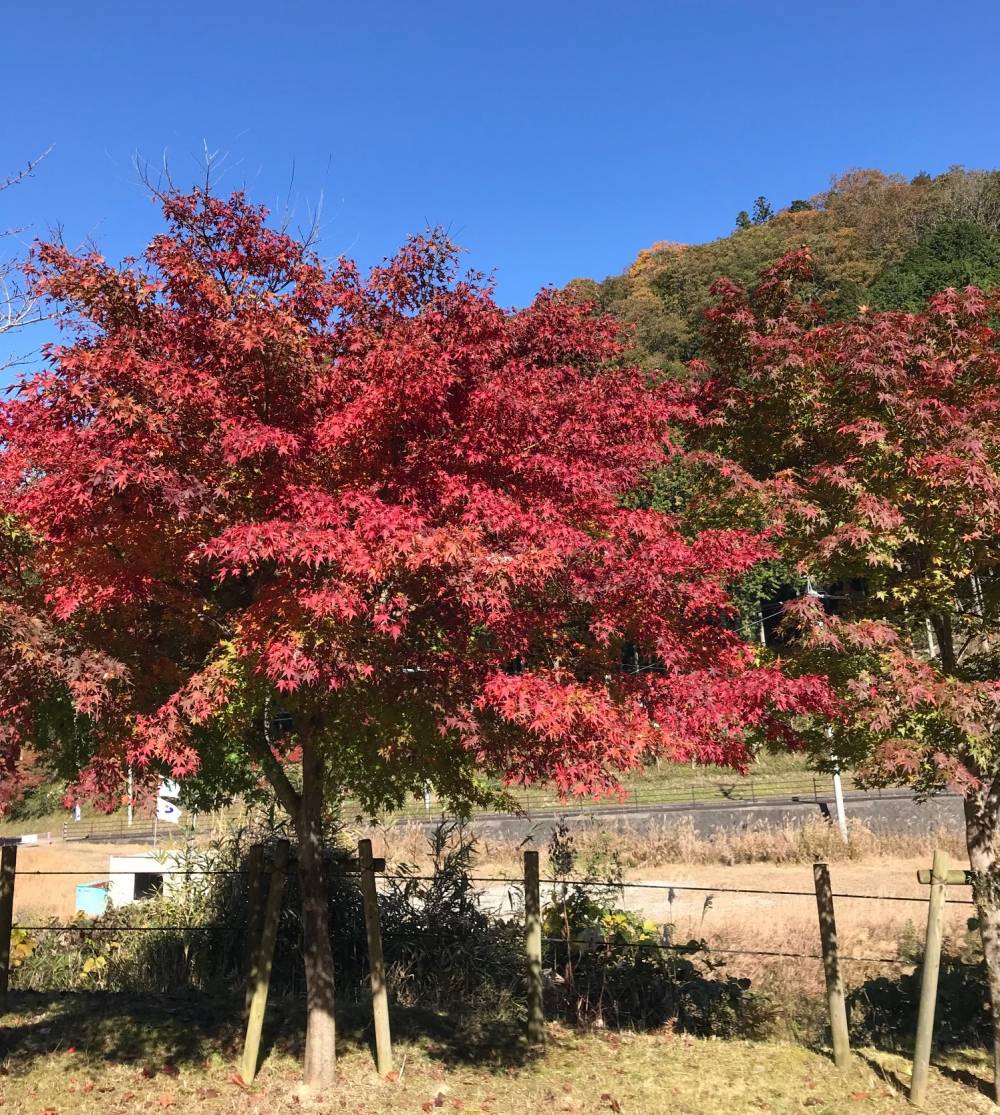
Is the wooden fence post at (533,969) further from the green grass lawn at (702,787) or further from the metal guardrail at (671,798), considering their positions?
the green grass lawn at (702,787)

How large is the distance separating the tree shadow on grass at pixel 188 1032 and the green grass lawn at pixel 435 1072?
0.02 metres

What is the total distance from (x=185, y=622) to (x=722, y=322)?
5.73 meters

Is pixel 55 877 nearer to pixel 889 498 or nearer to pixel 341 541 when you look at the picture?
pixel 341 541

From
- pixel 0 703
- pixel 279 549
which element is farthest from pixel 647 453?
pixel 0 703

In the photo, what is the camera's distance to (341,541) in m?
4.42

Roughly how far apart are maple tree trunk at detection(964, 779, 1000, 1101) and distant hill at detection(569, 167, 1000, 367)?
37.6 metres

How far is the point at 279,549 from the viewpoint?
4434mm

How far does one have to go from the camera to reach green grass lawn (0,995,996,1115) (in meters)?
5.93

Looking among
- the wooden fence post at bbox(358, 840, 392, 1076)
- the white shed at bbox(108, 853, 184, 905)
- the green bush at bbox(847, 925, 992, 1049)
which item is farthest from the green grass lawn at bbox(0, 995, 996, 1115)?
the white shed at bbox(108, 853, 184, 905)

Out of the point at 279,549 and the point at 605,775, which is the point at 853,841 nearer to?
the point at 605,775

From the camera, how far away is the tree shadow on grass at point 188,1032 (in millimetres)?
6645

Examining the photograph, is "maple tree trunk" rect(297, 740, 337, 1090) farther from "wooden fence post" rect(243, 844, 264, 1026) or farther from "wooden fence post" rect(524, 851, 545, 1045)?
"wooden fence post" rect(524, 851, 545, 1045)

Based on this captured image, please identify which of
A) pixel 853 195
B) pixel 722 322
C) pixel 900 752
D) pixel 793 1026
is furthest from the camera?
pixel 853 195

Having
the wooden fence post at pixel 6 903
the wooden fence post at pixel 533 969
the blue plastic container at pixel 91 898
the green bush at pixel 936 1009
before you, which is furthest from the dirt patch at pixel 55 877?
the green bush at pixel 936 1009
